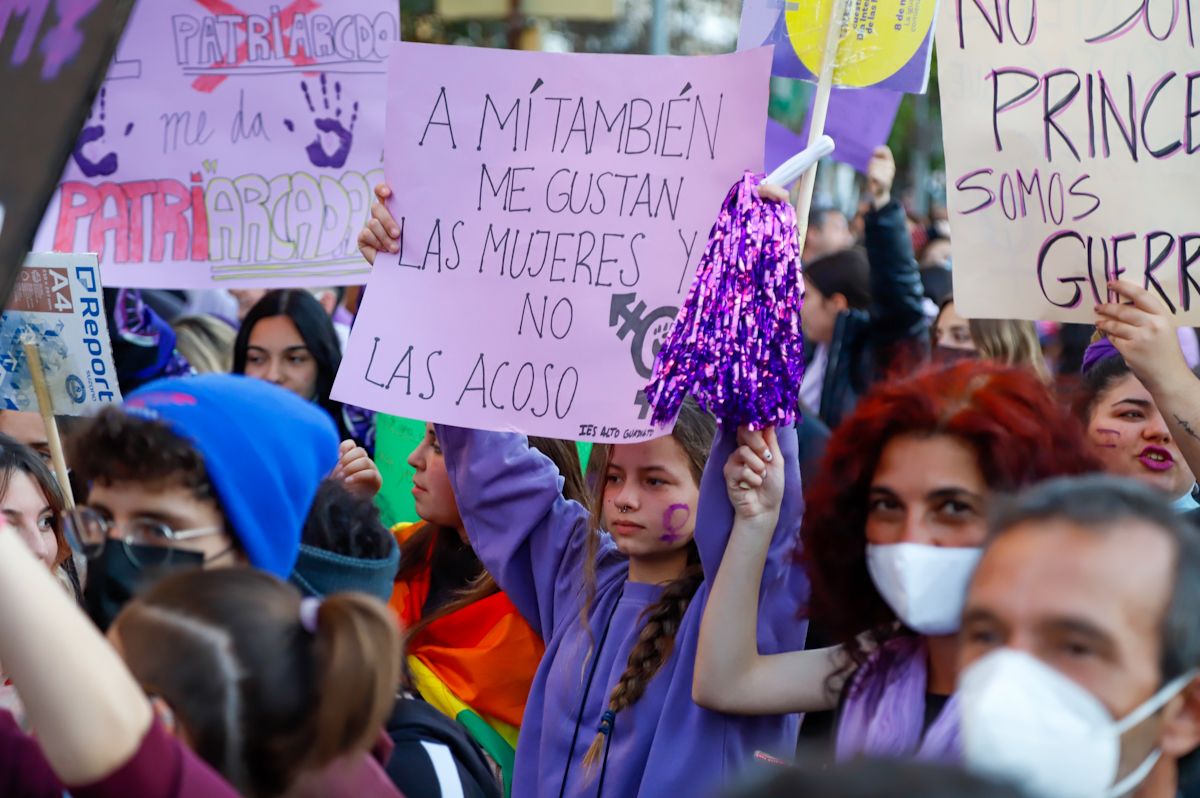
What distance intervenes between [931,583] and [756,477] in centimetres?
52

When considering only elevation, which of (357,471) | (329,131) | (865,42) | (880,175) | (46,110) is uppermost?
(865,42)

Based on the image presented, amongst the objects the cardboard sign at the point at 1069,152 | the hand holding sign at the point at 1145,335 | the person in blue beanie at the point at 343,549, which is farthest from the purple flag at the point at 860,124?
the person in blue beanie at the point at 343,549

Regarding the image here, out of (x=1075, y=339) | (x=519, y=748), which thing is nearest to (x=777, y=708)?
(x=519, y=748)

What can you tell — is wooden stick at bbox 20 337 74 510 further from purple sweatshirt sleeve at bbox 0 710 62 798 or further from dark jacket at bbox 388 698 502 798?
purple sweatshirt sleeve at bbox 0 710 62 798

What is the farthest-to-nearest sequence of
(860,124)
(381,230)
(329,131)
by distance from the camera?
(860,124)
(329,131)
(381,230)

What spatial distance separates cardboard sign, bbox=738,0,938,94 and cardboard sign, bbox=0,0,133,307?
7.12 ft

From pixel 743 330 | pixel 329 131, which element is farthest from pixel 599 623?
pixel 329 131

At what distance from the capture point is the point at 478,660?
3.57m

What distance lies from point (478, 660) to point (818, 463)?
122cm

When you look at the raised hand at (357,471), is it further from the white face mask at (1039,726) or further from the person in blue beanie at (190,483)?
the white face mask at (1039,726)

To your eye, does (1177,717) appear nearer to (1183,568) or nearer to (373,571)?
(1183,568)

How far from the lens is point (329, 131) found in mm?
4570

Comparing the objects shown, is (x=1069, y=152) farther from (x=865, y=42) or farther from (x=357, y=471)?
(x=357, y=471)

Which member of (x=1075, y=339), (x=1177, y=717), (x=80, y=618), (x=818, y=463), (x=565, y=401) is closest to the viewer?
(x=80, y=618)
